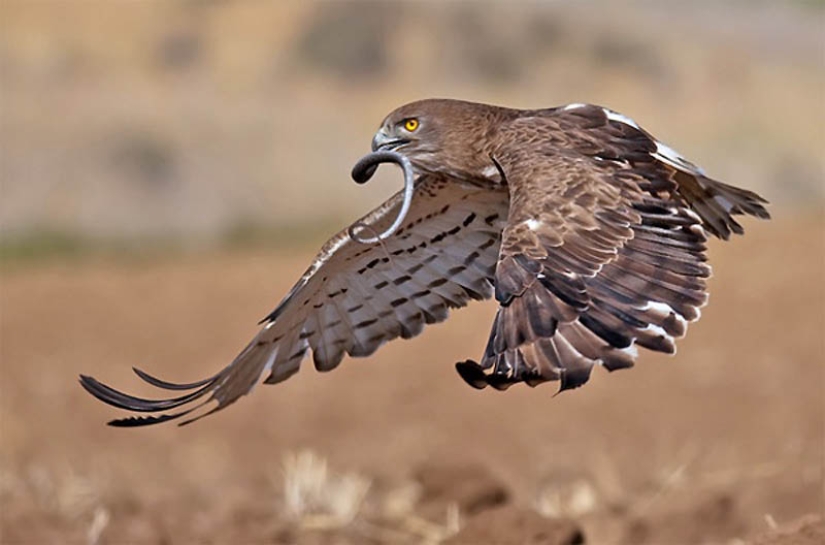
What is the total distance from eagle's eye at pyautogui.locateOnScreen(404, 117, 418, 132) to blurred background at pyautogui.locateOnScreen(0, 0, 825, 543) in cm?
148

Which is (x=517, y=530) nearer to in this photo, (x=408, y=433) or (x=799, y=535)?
(x=799, y=535)

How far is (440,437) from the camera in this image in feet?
35.7

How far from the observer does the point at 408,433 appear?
36.1 ft

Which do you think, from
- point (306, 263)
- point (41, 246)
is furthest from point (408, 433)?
point (41, 246)

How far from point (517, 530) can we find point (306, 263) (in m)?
13.5

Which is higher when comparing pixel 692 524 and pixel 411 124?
pixel 411 124

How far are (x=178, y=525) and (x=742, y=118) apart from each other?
2679 centimetres

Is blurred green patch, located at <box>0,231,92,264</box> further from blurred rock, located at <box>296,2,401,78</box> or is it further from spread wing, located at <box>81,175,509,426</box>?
spread wing, located at <box>81,175,509,426</box>

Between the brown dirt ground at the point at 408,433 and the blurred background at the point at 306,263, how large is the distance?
0.11 feet

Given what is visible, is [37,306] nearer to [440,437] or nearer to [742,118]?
[440,437]

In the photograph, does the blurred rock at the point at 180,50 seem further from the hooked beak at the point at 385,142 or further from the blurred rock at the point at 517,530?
the blurred rock at the point at 517,530

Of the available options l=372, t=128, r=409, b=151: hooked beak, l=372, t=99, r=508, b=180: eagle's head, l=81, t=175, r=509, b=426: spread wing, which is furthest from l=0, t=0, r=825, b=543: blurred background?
l=372, t=128, r=409, b=151: hooked beak

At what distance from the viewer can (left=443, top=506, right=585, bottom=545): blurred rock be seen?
18.3 feet

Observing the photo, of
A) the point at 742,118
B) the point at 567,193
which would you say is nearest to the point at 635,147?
the point at 567,193
